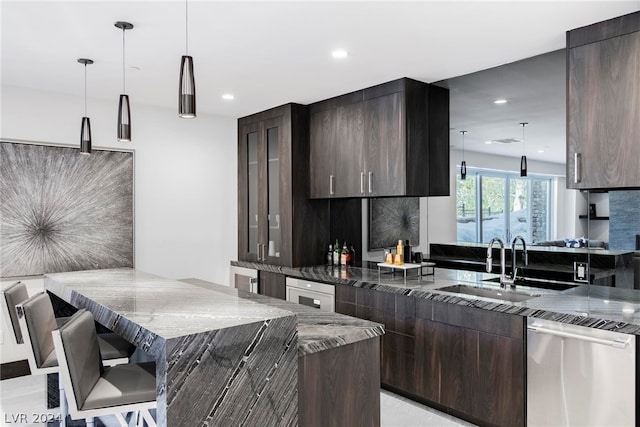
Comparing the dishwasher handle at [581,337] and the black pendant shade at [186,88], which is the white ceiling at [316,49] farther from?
the dishwasher handle at [581,337]

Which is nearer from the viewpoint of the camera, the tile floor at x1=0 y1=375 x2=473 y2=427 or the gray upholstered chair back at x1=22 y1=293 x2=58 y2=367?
the gray upholstered chair back at x1=22 y1=293 x2=58 y2=367

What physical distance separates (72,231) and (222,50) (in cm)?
234

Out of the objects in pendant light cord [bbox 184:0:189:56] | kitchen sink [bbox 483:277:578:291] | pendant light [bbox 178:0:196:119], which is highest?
Answer: pendant light cord [bbox 184:0:189:56]

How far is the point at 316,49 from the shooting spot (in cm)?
299

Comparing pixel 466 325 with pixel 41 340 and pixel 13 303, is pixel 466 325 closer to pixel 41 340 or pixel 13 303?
pixel 41 340

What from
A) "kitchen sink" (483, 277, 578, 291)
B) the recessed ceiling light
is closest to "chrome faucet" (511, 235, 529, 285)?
"kitchen sink" (483, 277, 578, 291)

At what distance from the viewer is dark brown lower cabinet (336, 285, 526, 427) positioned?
108 inches

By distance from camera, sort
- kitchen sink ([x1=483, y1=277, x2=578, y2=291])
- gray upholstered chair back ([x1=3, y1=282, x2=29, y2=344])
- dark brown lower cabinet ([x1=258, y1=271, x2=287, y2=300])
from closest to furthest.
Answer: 1. gray upholstered chair back ([x1=3, y1=282, x2=29, y2=344])
2. kitchen sink ([x1=483, y1=277, x2=578, y2=291])
3. dark brown lower cabinet ([x1=258, y1=271, x2=287, y2=300])

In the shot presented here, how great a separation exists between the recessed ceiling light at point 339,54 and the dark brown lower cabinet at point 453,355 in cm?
174

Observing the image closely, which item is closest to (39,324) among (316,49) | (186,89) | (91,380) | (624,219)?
(91,380)

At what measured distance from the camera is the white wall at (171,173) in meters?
4.12

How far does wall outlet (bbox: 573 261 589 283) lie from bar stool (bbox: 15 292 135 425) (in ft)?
9.46

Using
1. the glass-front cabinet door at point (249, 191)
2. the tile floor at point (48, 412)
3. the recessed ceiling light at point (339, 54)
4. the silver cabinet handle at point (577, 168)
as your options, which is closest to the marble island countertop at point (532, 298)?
the silver cabinet handle at point (577, 168)

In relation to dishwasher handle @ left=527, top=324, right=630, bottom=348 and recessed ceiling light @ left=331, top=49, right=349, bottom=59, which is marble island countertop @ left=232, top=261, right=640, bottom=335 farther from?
recessed ceiling light @ left=331, top=49, right=349, bottom=59
